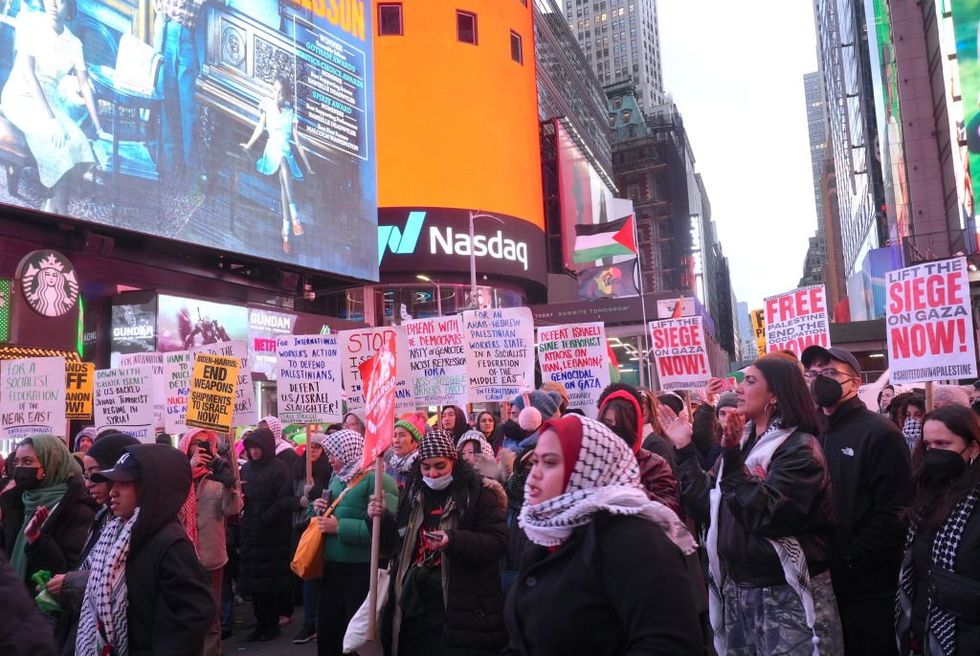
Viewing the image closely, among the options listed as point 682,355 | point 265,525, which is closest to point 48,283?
point 265,525

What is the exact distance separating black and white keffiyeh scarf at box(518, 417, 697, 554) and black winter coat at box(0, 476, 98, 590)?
396 centimetres

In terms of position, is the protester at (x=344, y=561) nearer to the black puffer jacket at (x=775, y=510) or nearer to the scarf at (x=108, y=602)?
the scarf at (x=108, y=602)

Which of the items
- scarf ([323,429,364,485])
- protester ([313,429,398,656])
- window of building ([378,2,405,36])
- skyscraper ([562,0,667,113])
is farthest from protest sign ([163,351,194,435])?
skyscraper ([562,0,667,113])

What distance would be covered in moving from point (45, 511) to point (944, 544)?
530cm

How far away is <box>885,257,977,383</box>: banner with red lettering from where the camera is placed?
7086mm

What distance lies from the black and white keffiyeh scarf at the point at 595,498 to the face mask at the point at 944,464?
2092 millimetres

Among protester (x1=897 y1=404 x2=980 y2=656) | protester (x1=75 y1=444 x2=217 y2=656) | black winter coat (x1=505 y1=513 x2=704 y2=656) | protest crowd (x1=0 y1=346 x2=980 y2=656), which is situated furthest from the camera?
protester (x1=897 y1=404 x2=980 y2=656)

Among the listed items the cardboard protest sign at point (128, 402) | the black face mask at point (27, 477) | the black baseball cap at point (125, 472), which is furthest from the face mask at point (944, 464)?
the cardboard protest sign at point (128, 402)

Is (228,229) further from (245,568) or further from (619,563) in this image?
(619,563)

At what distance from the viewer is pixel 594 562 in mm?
2799

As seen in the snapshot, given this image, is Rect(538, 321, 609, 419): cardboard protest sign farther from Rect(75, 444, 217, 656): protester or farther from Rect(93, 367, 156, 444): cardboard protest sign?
Rect(75, 444, 217, 656): protester

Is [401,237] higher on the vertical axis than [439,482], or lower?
higher

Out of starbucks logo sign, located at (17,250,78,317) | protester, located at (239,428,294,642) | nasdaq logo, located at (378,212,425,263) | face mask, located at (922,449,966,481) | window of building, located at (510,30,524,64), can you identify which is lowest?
protester, located at (239,428,294,642)

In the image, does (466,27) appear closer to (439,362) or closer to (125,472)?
(439,362)
